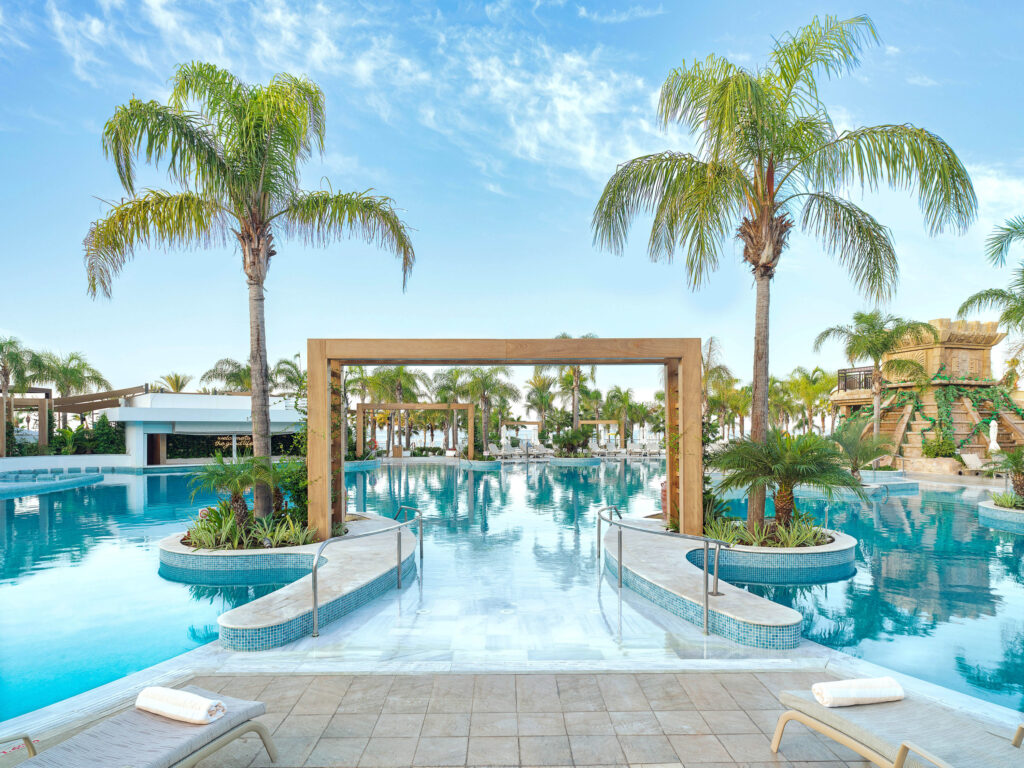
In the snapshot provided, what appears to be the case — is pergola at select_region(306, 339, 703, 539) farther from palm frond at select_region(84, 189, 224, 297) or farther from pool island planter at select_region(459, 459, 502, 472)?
pool island planter at select_region(459, 459, 502, 472)

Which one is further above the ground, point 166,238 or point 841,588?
point 166,238

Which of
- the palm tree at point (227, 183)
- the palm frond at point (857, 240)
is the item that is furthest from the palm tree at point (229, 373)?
the palm frond at point (857, 240)

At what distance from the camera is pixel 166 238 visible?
861 cm

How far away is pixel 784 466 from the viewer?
25.8ft

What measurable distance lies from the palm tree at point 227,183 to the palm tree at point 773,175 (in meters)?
4.80

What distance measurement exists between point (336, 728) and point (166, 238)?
792cm

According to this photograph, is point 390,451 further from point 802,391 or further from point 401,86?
point 802,391

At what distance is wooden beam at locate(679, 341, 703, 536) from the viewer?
8.60 metres

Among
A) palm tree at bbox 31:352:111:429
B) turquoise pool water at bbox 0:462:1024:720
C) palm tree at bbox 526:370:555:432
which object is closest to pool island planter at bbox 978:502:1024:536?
turquoise pool water at bbox 0:462:1024:720

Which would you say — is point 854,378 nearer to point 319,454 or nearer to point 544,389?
point 544,389

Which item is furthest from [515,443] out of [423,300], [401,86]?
[401,86]

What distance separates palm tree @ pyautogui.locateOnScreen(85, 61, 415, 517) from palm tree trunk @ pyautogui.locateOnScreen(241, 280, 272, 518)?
16 millimetres

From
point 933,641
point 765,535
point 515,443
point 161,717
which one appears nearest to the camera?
point 161,717

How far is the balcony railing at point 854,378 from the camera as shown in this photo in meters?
27.8
